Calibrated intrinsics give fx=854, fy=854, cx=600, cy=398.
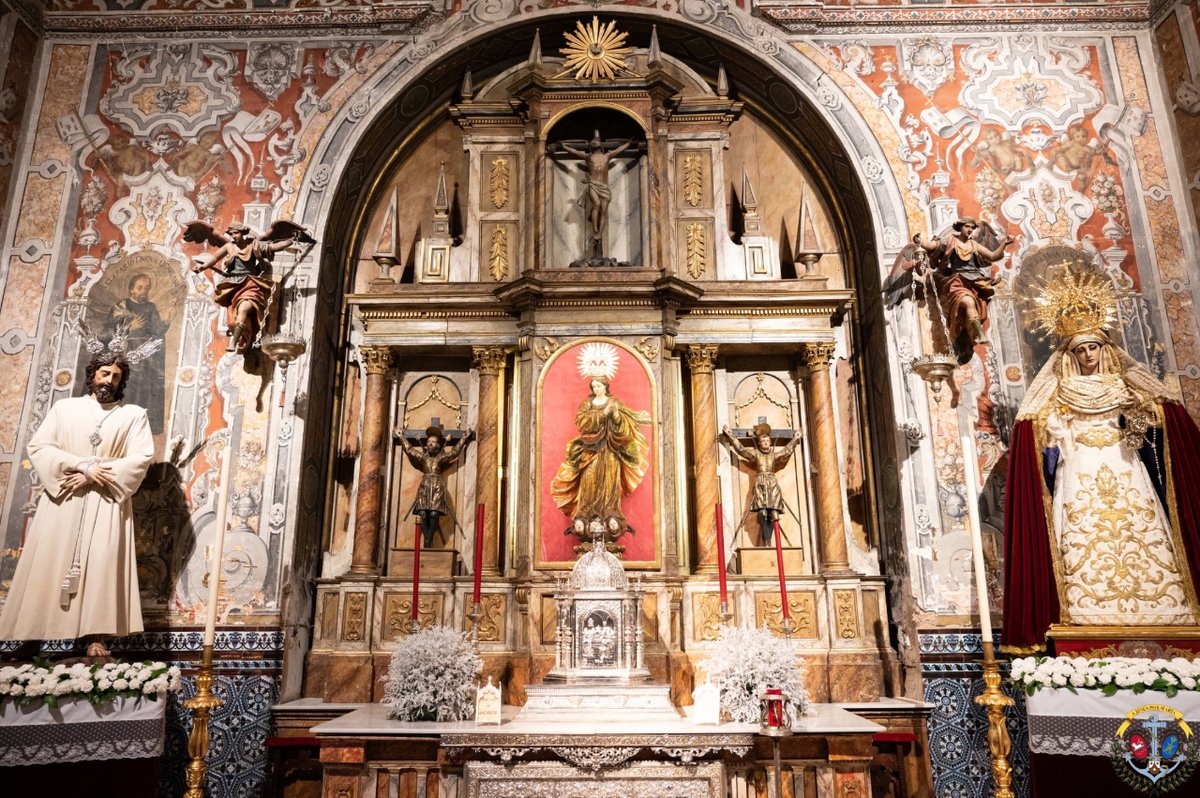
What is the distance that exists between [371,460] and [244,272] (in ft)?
6.58

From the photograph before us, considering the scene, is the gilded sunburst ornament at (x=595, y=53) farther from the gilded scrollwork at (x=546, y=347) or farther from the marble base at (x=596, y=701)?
the marble base at (x=596, y=701)

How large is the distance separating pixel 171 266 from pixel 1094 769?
814 centimetres

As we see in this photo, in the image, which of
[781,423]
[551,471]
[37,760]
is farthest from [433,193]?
[37,760]

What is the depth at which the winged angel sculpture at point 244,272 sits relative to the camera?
24.3ft

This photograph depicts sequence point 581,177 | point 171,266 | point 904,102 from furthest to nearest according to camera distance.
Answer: point 581,177 < point 904,102 < point 171,266

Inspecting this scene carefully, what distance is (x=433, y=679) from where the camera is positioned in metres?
5.82

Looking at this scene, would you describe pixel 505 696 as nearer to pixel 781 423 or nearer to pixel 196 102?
pixel 781 423

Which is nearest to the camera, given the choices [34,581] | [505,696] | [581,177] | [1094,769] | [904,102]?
[1094,769]

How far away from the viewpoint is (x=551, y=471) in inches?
299

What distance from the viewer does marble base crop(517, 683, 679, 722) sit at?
220 inches

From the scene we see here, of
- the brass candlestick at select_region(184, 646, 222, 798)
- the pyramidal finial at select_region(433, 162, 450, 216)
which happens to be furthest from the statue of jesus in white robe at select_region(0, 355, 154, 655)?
the pyramidal finial at select_region(433, 162, 450, 216)

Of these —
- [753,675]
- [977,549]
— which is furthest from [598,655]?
[977,549]

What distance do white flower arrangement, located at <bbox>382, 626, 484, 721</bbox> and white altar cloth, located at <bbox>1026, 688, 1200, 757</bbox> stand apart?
363 centimetres

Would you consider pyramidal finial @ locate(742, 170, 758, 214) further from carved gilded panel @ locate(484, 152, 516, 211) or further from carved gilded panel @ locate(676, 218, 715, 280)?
carved gilded panel @ locate(484, 152, 516, 211)
